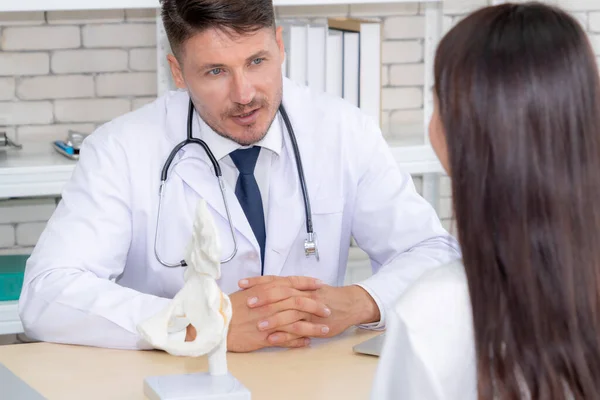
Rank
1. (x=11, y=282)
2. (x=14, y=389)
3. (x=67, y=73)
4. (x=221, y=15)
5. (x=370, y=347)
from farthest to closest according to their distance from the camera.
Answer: (x=67, y=73) < (x=11, y=282) < (x=221, y=15) < (x=370, y=347) < (x=14, y=389)

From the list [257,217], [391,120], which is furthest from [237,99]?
[391,120]

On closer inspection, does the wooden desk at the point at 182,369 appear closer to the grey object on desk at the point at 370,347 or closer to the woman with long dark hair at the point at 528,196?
the grey object on desk at the point at 370,347

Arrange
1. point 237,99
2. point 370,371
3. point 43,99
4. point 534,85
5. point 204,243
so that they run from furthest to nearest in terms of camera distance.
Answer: point 43,99
point 237,99
point 370,371
point 204,243
point 534,85

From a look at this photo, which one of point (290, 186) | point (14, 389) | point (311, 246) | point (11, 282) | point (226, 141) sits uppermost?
point (226, 141)

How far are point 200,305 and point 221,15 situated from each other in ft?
2.26

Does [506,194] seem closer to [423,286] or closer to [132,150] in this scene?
[423,286]

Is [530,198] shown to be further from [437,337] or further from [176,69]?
[176,69]

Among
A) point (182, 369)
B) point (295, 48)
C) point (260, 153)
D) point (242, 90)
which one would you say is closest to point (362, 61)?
point (295, 48)

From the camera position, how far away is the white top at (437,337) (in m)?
0.97

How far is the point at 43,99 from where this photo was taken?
8.83 ft

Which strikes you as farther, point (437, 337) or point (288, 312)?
point (288, 312)

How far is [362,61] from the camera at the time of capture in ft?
8.31

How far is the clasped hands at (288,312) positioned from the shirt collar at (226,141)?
375 mm

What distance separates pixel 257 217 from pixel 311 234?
0.39ft
